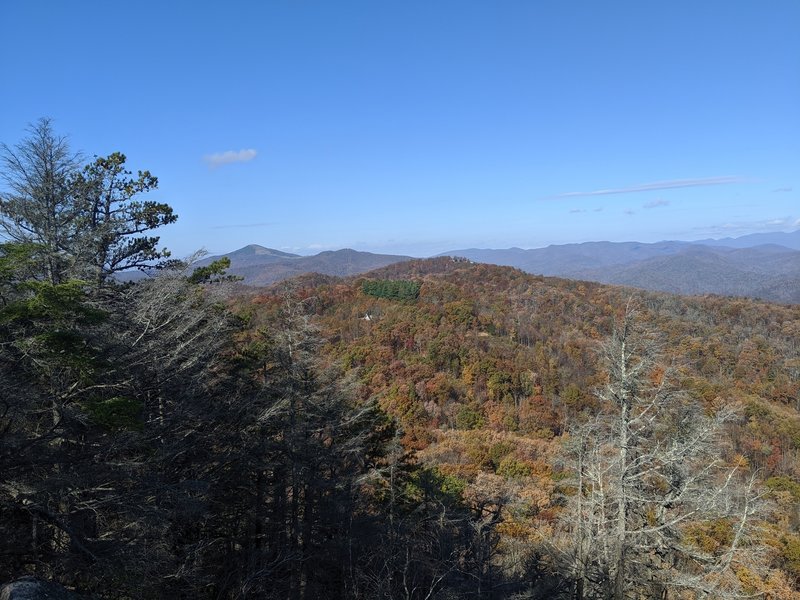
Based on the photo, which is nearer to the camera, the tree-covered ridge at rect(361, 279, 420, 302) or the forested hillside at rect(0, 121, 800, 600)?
the forested hillside at rect(0, 121, 800, 600)

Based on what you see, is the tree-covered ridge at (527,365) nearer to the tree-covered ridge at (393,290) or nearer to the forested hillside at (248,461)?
the tree-covered ridge at (393,290)

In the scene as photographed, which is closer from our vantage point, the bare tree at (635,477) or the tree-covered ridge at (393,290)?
the bare tree at (635,477)

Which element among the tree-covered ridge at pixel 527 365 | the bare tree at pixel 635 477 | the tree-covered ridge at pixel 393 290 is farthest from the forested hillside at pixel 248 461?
the tree-covered ridge at pixel 393 290

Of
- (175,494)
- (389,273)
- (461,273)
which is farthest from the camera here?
(389,273)

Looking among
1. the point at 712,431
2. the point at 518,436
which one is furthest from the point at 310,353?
the point at 518,436

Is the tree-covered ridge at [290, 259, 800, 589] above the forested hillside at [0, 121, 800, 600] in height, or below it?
below

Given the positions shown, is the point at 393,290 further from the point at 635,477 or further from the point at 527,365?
the point at 635,477

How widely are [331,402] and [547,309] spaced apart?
7393 centimetres

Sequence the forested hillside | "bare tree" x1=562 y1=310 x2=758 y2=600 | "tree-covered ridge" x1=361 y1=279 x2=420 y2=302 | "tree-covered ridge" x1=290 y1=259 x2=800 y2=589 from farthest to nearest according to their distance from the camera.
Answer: "tree-covered ridge" x1=361 y1=279 x2=420 y2=302 → "tree-covered ridge" x1=290 y1=259 x2=800 y2=589 → "bare tree" x1=562 y1=310 x2=758 y2=600 → the forested hillside

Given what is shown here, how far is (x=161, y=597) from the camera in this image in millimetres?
7008

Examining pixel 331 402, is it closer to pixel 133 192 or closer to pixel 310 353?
pixel 310 353

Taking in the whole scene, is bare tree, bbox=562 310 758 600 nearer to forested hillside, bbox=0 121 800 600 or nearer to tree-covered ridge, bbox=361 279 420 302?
forested hillside, bbox=0 121 800 600

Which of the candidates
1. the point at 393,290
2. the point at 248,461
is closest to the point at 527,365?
the point at 393,290

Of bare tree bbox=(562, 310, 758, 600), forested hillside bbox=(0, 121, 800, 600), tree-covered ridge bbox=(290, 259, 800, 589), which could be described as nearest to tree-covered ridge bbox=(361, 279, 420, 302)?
tree-covered ridge bbox=(290, 259, 800, 589)
